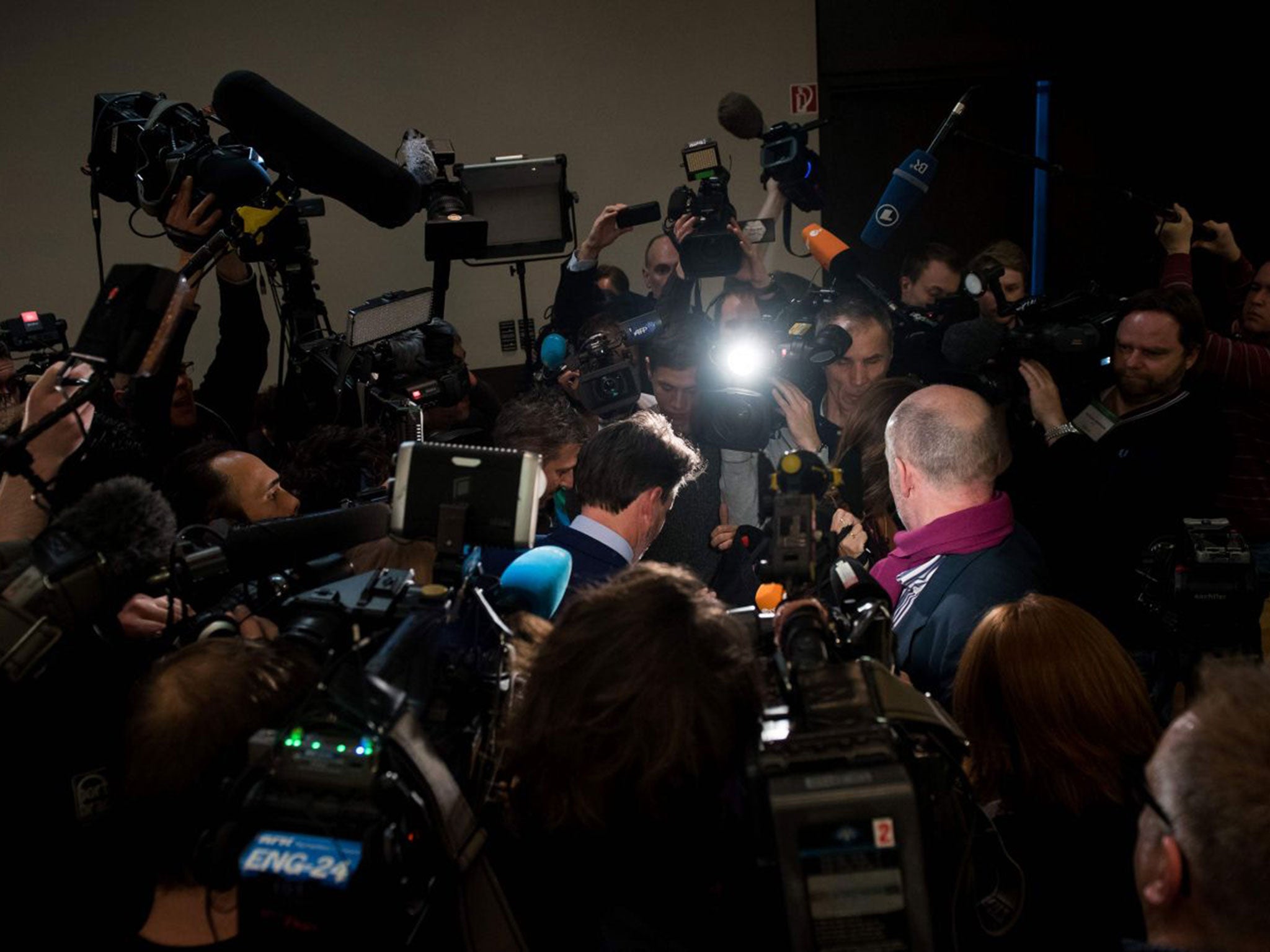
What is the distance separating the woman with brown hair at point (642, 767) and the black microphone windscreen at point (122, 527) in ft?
1.86

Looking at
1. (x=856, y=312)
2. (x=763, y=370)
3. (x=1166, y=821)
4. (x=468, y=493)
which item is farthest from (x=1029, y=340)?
(x=1166, y=821)

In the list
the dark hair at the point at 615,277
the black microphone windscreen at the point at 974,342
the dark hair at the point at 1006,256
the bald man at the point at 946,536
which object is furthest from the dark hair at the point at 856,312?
the dark hair at the point at 615,277

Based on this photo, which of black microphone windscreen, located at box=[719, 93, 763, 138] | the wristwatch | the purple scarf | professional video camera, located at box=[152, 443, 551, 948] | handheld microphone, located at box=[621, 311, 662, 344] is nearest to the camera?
professional video camera, located at box=[152, 443, 551, 948]

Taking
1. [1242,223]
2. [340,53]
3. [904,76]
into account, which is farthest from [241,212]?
[1242,223]

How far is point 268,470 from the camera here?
2.46 m

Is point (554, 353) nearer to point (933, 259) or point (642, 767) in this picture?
point (933, 259)

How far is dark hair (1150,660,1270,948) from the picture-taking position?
3.04 feet

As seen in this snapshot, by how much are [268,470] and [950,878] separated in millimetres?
1870

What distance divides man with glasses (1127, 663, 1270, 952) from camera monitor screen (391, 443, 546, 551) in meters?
0.87

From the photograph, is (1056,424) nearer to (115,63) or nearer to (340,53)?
(340,53)

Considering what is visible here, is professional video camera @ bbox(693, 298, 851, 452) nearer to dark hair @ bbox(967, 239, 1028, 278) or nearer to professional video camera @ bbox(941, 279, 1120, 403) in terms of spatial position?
professional video camera @ bbox(941, 279, 1120, 403)

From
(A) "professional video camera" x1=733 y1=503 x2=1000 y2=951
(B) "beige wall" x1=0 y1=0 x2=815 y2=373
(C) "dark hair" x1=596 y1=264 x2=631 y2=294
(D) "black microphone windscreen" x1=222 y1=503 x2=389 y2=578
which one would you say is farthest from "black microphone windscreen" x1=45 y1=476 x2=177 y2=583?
(B) "beige wall" x1=0 y1=0 x2=815 y2=373

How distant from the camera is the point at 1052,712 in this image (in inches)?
56.1

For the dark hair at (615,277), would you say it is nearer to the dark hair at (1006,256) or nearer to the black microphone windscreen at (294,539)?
the dark hair at (1006,256)
